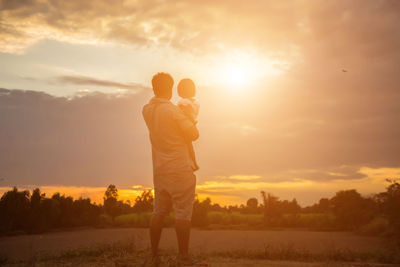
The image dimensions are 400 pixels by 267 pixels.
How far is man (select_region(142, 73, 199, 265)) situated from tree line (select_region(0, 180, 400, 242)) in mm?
7040

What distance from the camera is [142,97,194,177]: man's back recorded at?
188 inches

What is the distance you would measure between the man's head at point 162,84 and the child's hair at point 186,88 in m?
0.20

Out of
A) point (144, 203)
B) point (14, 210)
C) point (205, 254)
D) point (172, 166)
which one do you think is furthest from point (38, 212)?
point (172, 166)

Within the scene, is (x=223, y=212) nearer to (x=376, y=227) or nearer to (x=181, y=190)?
(x=376, y=227)

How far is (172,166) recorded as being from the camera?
4.80 meters

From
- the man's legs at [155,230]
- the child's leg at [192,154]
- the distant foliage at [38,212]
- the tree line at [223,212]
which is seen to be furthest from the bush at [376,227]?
the distant foliage at [38,212]

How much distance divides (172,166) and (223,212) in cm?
1026

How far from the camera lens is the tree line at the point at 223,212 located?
9.84 meters

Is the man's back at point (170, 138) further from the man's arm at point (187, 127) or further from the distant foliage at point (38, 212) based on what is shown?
the distant foliage at point (38, 212)

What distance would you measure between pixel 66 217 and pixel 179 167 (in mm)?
7975

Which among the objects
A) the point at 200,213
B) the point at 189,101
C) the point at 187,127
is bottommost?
the point at 200,213

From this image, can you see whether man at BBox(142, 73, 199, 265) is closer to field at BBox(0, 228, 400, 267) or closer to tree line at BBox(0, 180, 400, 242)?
field at BBox(0, 228, 400, 267)

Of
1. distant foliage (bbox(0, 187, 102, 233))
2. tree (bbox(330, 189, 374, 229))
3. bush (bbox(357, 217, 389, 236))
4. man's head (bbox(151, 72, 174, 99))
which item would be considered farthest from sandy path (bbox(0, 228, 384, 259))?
man's head (bbox(151, 72, 174, 99))

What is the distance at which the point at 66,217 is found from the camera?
11086mm
